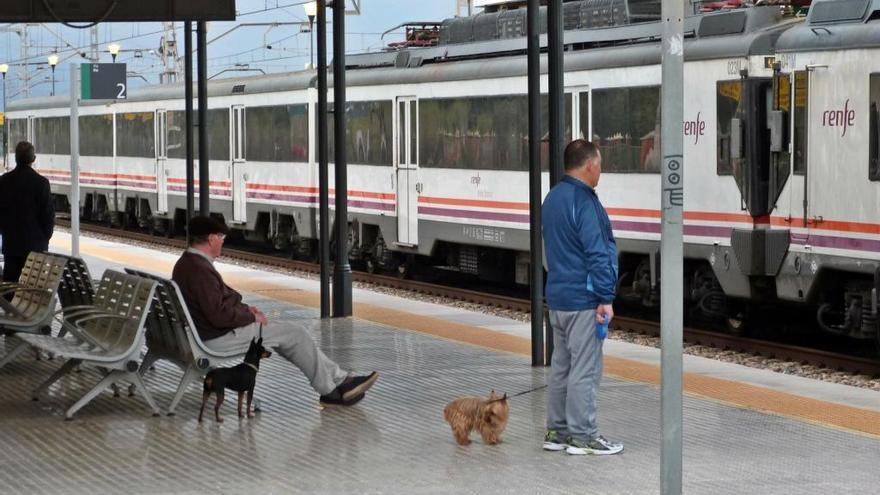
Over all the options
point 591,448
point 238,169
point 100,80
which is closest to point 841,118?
point 591,448

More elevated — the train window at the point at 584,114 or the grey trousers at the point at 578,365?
the train window at the point at 584,114

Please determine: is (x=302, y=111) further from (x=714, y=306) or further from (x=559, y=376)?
(x=559, y=376)

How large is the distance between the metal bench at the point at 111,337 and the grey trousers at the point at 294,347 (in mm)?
484

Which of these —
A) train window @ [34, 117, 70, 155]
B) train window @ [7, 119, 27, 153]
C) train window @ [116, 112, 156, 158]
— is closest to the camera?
train window @ [116, 112, 156, 158]

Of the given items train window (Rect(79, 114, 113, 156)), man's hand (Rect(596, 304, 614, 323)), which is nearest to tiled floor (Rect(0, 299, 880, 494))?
man's hand (Rect(596, 304, 614, 323))

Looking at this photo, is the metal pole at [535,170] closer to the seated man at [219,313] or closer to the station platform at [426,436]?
the station platform at [426,436]

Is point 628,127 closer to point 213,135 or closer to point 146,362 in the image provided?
point 146,362

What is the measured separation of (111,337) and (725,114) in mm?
7477

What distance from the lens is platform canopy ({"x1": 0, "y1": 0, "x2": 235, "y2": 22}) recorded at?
16.6 m

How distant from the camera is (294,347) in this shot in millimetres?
11055

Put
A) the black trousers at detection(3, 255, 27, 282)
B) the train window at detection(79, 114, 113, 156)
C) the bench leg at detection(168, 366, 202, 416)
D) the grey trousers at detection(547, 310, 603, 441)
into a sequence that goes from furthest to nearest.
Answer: the train window at detection(79, 114, 113, 156) → the black trousers at detection(3, 255, 27, 282) → the bench leg at detection(168, 366, 202, 416) → the grey trousers at detection(547, 310, 603, 441)

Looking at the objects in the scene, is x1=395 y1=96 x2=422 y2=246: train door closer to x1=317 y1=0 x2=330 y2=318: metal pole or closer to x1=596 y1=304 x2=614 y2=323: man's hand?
x1=317 y1=0 x2=330 y2=318: metal pole

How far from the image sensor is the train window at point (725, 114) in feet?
54.1

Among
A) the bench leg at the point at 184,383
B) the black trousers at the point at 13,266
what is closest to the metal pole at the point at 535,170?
the bench leg at the point at 184,383
